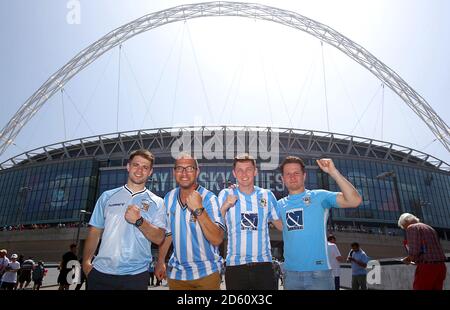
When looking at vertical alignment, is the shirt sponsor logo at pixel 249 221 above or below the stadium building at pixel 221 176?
below

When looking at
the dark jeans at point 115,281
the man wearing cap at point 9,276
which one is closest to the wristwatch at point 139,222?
the dark jeans at point 115,281

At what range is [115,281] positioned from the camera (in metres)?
3.85

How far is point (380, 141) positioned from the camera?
71.6 m

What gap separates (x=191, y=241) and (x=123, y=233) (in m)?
0.87

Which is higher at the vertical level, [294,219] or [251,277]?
[294,219]

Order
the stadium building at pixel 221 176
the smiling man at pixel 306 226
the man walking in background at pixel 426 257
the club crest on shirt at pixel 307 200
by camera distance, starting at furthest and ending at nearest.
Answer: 1. the stadium building at pixel 221 176
2. the man walking in background at pixel 426 257
3. the club crest on shirt at pixel 307 200
4. the smiling man at pixel 306 226

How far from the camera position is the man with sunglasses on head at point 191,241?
153 inches

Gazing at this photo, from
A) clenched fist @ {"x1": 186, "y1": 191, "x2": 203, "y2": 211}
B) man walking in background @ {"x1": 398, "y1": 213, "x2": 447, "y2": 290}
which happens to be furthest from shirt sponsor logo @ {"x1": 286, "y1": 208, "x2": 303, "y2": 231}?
man walking in background @ {"x1": 398, "y1": 213, "x2": 447, "y2": 290}

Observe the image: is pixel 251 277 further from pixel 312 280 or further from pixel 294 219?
pixel 294 219

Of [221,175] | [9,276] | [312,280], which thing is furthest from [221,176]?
[312,280]

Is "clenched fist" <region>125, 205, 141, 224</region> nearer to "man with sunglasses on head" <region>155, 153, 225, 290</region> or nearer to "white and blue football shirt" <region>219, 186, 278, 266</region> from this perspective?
"man with sunglasses on head" <region>155, 153, 225, 290</region>

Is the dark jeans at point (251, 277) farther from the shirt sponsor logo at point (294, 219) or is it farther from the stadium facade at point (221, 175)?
the stadium facade at point (221, 175)
